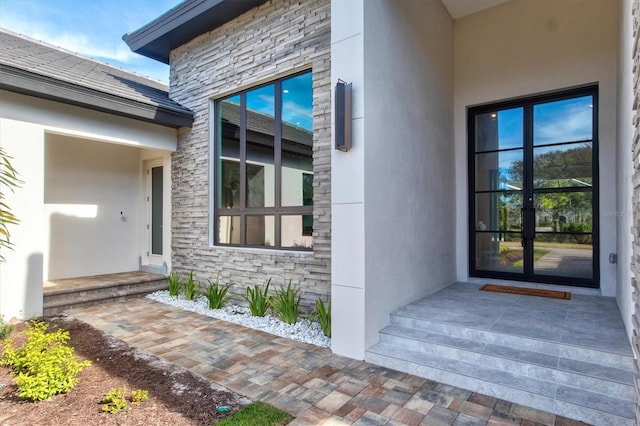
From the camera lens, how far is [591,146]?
4.87 meters

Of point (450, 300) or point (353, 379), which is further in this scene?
point (450, 300)

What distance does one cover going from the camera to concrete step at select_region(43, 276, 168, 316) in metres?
5.39

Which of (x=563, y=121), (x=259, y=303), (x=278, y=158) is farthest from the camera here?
(x=278, y=158)

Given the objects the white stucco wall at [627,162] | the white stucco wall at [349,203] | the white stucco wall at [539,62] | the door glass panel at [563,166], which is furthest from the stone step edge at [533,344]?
the door glass panel at [563,166]

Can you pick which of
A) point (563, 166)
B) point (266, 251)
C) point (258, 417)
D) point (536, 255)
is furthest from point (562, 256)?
point (258, 417)

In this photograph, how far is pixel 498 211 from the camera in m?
5.64

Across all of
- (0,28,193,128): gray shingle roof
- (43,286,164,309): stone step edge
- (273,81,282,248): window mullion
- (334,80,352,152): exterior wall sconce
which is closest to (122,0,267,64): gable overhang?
(0,28,193,128): gray shingle roof

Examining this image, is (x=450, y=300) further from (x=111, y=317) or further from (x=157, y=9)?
(x=157, y=9)

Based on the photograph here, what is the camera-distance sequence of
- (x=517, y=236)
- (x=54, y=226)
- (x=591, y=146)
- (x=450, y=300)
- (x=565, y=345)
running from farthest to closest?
(x=54, y=226) → (x=517, y=236) → (x=591, y=146) → (x=450, y=300) → (x=565, y=345)

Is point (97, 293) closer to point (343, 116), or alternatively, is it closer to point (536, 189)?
point (343, 116)

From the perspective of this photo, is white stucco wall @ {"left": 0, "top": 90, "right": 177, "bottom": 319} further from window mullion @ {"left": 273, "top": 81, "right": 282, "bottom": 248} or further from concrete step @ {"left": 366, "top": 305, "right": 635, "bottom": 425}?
concrete step @ {"left": 366, "top": 305, "right": 635, "bottom": 425}

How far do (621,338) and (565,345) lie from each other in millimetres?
573

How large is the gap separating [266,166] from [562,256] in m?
4.77

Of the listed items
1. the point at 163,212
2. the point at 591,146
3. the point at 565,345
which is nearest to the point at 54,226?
the point at 163,212
